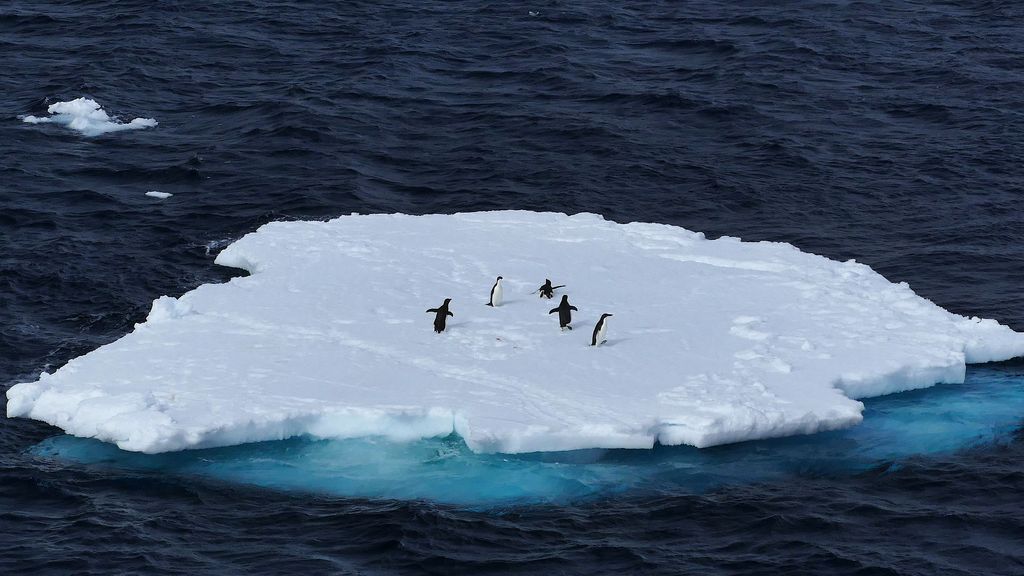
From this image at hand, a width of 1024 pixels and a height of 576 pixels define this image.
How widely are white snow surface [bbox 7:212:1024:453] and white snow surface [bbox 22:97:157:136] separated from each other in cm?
1285

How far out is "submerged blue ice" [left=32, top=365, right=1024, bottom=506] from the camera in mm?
33250

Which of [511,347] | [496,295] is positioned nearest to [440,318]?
[511,347]

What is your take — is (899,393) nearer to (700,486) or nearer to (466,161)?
(700,486)

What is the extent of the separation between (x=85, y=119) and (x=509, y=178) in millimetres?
15833

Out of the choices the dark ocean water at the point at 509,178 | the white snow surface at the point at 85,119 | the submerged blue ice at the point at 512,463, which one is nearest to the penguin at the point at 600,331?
the submerged blue ice at the point at 512,463

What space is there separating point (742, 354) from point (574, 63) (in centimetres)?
2676

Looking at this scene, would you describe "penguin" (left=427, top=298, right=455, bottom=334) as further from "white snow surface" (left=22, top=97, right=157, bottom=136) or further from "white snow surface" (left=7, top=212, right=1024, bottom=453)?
"white snow surface" (left=22, top=97, right=157, bottom=136)

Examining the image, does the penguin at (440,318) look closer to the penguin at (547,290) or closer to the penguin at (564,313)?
the penguin at (564,313)

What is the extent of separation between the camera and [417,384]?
118 feet

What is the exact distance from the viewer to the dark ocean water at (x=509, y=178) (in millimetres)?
31547

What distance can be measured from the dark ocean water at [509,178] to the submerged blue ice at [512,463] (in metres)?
0.45

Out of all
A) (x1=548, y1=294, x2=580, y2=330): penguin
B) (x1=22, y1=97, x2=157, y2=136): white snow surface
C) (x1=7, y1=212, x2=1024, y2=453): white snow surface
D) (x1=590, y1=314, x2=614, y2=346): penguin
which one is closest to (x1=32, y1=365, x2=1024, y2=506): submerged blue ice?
(x1=7, y1=212, x2=1024, y2=453): white snow surface

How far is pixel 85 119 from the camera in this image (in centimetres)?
5509

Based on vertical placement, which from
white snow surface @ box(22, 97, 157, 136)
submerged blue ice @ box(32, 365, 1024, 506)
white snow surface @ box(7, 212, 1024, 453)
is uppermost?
white snow surface @ box(22, 97, 157, 136)
